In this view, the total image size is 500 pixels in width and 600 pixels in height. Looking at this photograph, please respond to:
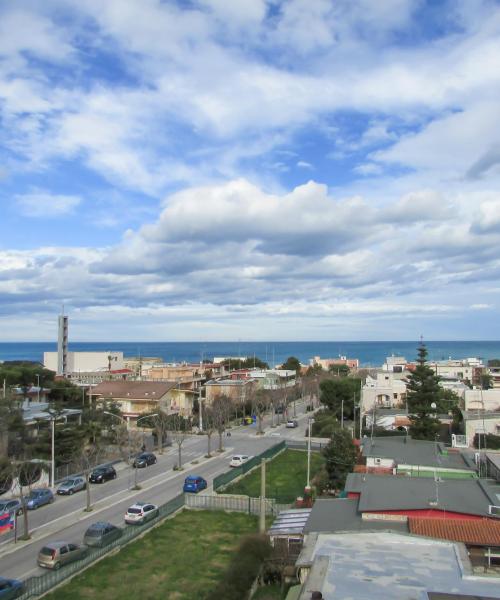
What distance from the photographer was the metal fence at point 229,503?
3089 centimetres

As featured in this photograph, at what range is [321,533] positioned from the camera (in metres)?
19.4

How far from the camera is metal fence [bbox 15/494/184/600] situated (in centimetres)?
1962

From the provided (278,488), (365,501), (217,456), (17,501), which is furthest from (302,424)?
(365,501)

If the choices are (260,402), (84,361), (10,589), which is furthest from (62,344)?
(10,589)

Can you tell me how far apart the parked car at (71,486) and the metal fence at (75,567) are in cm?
853

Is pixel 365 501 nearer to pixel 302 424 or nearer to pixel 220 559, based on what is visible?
pixel 220 559

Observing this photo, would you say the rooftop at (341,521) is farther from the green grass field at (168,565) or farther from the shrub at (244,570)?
the green grass field at (168,565)

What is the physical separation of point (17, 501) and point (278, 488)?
53.4 feet

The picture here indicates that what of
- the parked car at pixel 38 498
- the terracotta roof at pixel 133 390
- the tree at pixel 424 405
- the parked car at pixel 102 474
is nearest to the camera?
the parked car at pixel 38 498

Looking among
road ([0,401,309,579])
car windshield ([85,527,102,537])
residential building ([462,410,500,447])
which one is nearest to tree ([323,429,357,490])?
road ([0,401,309,579])

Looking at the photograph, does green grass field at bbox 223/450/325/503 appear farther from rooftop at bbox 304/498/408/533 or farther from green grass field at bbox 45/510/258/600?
rooftop at bbox 304/498/408/533

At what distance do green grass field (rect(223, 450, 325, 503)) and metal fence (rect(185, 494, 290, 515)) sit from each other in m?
1.73

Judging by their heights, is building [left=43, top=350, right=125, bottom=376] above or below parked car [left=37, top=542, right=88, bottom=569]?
above

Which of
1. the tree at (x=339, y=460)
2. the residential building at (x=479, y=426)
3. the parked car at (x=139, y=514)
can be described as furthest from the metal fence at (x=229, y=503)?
the residential building at (x=479, y=426)
